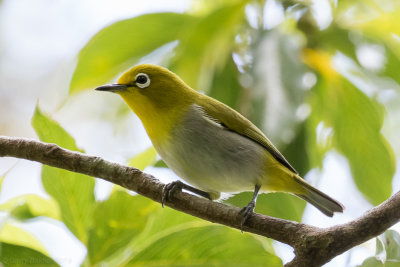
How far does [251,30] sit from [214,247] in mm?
1791

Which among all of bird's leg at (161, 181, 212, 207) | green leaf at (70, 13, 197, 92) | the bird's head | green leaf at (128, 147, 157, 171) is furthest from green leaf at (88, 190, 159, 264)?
green leaf at (70, 13, 197, 92)

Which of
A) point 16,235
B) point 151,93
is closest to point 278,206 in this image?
point 151,93

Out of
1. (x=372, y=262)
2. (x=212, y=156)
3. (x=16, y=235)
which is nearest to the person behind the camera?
(x=372, y=262)

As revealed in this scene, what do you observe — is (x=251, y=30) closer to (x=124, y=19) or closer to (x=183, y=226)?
(x=124, y=19)

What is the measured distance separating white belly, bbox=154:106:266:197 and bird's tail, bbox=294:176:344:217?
1.11 feet

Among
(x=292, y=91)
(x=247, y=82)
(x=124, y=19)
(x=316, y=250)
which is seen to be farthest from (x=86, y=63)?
(x=316, y=250)

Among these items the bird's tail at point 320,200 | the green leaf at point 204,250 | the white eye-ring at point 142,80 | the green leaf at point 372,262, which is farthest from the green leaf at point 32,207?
the bird's tail at point 320,200

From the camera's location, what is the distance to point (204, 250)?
1.92 metres

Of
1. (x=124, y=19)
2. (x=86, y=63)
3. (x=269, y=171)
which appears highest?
(x=124, y=19)

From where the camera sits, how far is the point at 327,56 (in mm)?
3150

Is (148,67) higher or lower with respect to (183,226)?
higher

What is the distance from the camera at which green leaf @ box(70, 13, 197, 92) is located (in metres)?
3.12

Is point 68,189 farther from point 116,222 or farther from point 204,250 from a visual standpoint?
point 204,250

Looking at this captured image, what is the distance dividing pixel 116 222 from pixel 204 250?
39cm
